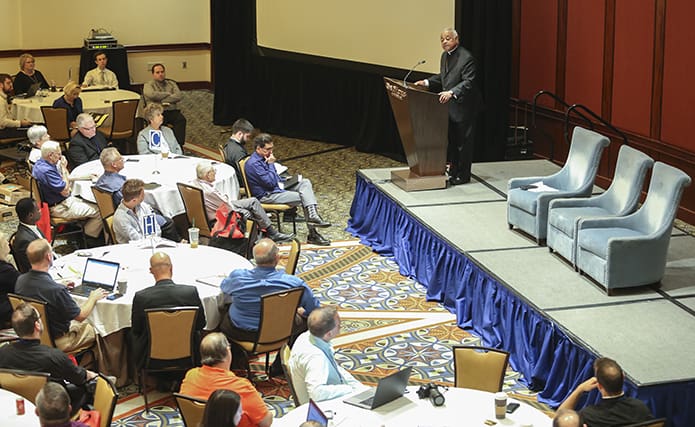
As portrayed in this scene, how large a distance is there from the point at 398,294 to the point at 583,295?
192 centimetres

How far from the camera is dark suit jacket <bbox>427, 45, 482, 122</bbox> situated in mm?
9984

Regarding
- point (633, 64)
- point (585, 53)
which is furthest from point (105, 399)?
point (585, 53)

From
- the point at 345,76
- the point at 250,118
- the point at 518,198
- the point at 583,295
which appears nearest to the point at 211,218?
the point at 518,198

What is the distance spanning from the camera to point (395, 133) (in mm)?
13883

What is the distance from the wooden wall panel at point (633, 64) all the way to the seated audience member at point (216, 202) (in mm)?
3782

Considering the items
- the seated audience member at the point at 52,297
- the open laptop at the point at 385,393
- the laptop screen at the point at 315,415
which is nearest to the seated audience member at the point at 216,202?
the seated audience member at the point at 52,297

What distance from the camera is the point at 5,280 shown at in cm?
731

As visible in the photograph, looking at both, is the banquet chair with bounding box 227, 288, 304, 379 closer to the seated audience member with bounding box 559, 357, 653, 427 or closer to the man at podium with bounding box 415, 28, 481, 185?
the seated audience member with bounding box 559, 357, 653, 427

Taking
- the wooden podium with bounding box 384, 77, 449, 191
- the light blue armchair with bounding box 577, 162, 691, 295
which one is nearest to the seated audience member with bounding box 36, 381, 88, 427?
the light blue armchair with bounding box 577, 162, 691, 295

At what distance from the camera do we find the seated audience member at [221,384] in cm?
542

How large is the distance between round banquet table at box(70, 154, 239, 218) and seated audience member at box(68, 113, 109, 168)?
0.86 feet

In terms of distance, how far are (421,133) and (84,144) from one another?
3.52 meters

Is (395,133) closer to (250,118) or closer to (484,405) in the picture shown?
(250,118)

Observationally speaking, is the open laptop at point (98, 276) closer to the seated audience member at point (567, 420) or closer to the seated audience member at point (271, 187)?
the seated audience member at point (271, 187)
